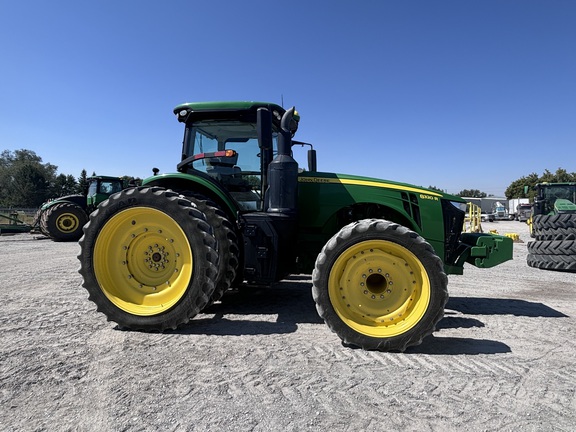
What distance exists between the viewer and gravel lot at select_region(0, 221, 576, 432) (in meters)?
1.98

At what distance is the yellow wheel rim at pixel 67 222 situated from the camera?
13384mm

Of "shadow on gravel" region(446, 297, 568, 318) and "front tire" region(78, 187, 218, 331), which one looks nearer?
"front tire" region(78, 187, 218, 331)

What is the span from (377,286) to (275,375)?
4.15 feet

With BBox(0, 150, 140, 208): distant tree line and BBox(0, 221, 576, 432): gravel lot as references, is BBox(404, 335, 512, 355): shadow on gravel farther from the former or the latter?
BBox(0, 150, 140, 208): distant tree line

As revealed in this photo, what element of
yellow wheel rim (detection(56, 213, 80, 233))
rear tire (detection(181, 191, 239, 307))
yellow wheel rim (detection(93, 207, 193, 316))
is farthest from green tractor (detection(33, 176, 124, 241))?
rear tire (detection(181, 191, 239, 307))

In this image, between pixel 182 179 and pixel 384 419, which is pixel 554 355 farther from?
pixel 182 179

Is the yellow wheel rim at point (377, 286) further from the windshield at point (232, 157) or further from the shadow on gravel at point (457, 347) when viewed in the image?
the windshield at point (232, 157)

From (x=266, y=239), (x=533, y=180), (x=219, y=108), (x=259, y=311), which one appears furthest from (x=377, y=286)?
(x=533, y=180)

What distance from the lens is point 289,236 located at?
3.64 metres

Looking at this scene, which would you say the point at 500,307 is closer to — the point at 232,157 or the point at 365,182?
the point at 365,182

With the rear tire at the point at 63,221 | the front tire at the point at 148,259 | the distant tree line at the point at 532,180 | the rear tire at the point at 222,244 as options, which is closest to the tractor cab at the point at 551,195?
the rear tire at the point at 222,244

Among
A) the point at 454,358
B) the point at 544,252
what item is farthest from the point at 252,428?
the point at 544,252

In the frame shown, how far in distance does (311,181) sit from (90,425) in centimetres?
296

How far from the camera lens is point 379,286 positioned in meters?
3.15
